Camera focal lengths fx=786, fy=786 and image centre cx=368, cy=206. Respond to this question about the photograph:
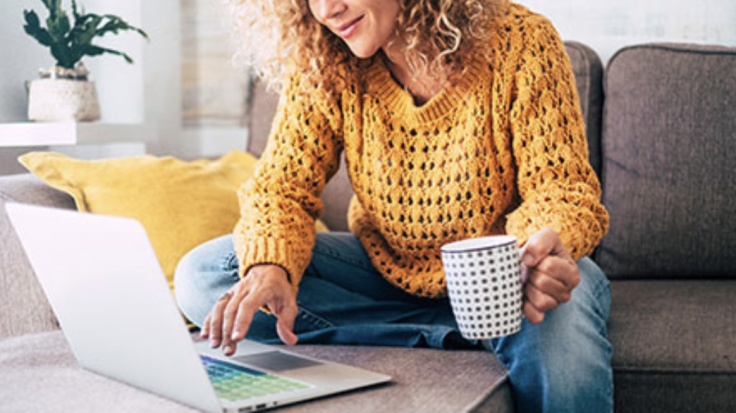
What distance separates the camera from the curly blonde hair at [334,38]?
3.93 ft

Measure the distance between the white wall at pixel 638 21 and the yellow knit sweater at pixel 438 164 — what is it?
0.74 meters

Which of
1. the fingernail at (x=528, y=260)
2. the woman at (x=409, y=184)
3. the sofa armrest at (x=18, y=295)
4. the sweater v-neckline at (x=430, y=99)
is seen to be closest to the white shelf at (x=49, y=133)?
the sofa armrest at (x=18, y=295)

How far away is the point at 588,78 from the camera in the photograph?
170cm

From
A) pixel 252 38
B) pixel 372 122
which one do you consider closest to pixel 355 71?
pixel 372 122

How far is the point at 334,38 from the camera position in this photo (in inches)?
51.9

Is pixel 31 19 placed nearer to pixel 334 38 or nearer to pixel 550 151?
pixel 334 38

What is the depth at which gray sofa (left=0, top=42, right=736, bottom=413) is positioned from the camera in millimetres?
951

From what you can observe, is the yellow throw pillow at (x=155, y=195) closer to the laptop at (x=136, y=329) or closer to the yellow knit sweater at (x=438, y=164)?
the yellow knit sweater at (x=438, y=164)

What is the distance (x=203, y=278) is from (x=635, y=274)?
89 centimetres

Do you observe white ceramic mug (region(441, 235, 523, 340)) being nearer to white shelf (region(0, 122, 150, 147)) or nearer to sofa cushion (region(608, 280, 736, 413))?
sofa cushion (region(608, 280, 736, 413))

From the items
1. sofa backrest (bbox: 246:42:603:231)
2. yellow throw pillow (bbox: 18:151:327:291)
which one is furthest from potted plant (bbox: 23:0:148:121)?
sofa backrest (bbox: 246:42:603:231)

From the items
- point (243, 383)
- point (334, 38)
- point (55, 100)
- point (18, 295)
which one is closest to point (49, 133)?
point (55, 100)

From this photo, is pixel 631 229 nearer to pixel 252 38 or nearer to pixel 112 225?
pixel 252 38

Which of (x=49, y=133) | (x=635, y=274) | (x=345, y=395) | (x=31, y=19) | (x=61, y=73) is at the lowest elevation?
(x=635, y=274)
